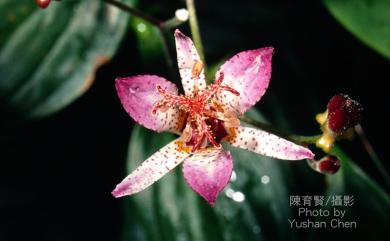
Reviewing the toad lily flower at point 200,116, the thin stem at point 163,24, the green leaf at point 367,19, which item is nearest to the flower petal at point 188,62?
the toad lily flower at point 200,116

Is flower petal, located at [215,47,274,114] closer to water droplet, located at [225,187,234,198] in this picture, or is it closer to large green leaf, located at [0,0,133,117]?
water droplet, located at [225,187,234,198]

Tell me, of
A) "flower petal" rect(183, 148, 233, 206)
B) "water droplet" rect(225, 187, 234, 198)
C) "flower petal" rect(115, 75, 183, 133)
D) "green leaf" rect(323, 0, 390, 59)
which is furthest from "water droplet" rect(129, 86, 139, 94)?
"green leaf" rect(323, 0, 390, 59)

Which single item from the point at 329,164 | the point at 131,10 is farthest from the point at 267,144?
the point at 131,10

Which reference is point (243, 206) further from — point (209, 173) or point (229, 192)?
point (209, 173)

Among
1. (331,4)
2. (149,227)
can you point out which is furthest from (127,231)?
(331,4)

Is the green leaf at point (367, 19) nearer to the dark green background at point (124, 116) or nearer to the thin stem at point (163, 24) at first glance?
the dark green background at point (124, 116)

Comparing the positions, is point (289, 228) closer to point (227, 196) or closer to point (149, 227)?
point (227, 196)

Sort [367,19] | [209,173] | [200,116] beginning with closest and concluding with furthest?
[209,173], [200,116], [367,19]
